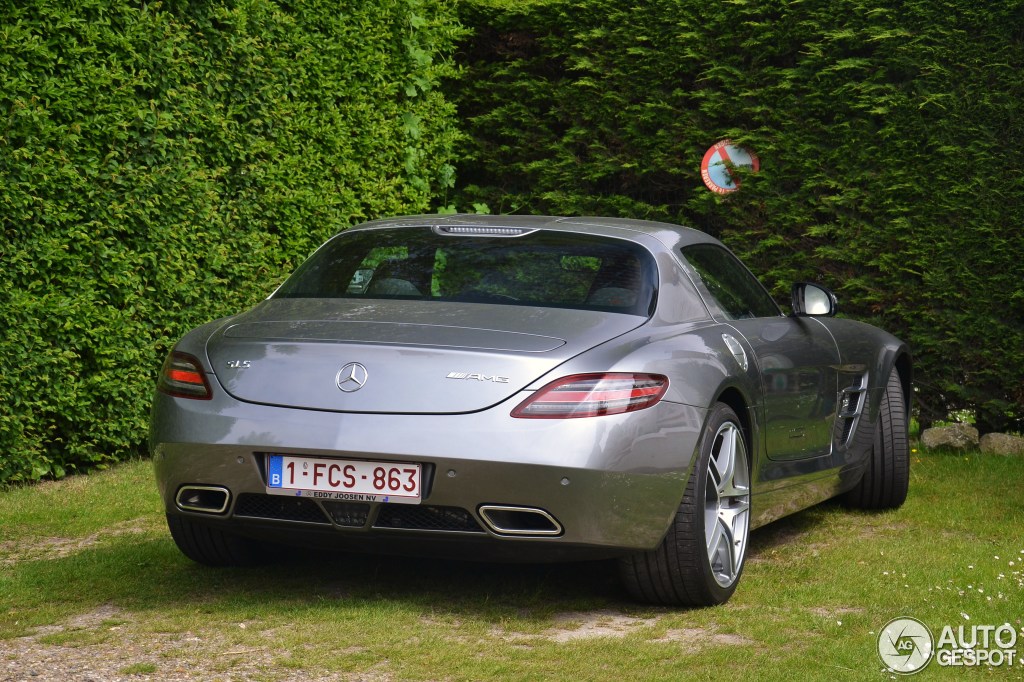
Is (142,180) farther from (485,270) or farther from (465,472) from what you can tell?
(465,472)

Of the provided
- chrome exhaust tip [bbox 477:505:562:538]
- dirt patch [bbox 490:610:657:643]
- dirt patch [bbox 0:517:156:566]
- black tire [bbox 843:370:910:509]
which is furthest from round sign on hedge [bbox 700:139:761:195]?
chrome exhaust tip [bbox 477:505:562:538]

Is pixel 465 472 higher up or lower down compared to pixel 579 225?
lower down

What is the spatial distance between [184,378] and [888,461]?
13.1 feet

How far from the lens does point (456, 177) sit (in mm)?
11781

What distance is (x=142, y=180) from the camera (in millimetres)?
7586

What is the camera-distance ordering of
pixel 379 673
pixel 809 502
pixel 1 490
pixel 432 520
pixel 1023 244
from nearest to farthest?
pixel 379 673 → pixel 432 520 → pixel 809 502 → pixel 1 490 → pixel 1023 244

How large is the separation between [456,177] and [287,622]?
25.3ft

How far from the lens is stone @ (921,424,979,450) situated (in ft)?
31.3

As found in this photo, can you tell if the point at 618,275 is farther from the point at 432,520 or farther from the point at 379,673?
the point at 379,673

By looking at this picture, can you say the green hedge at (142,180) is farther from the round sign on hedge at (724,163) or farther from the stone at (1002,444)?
the stone at (1002,444)

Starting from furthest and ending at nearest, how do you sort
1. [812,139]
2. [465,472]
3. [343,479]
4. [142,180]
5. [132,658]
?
[812,139] < [142,180] < [343,479] < [465,472] < [132,658]

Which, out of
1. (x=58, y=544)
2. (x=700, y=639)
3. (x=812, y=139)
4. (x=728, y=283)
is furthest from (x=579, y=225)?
(x=812, y=139)

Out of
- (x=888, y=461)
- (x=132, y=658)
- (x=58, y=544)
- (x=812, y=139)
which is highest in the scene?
(x=812, y=139)

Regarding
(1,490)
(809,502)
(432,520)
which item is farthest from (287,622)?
(1,490)
